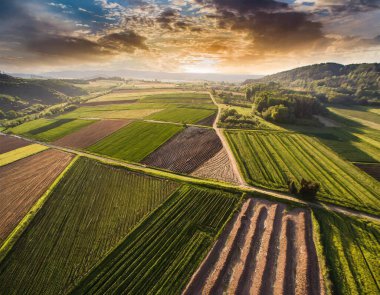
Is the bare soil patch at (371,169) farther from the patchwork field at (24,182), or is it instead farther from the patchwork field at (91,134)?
the patchwork field at (91,134)

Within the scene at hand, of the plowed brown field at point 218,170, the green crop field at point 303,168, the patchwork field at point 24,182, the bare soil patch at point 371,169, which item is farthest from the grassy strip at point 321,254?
the patchwork field at point 24,182

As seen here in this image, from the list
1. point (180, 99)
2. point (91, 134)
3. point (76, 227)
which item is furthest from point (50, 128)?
point (76, 227)

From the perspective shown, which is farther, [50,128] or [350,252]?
[50,128]

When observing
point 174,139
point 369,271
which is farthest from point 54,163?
point 369,271

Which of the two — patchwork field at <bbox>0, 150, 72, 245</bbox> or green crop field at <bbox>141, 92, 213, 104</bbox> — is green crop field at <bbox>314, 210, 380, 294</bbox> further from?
green crop field at <bbox>141, 92, 213, 104</bbox>

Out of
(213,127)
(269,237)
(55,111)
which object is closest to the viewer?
(269,237)

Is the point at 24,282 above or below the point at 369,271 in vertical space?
below

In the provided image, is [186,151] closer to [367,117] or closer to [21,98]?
[367,117]

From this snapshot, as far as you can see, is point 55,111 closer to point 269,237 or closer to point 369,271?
point 269,237
